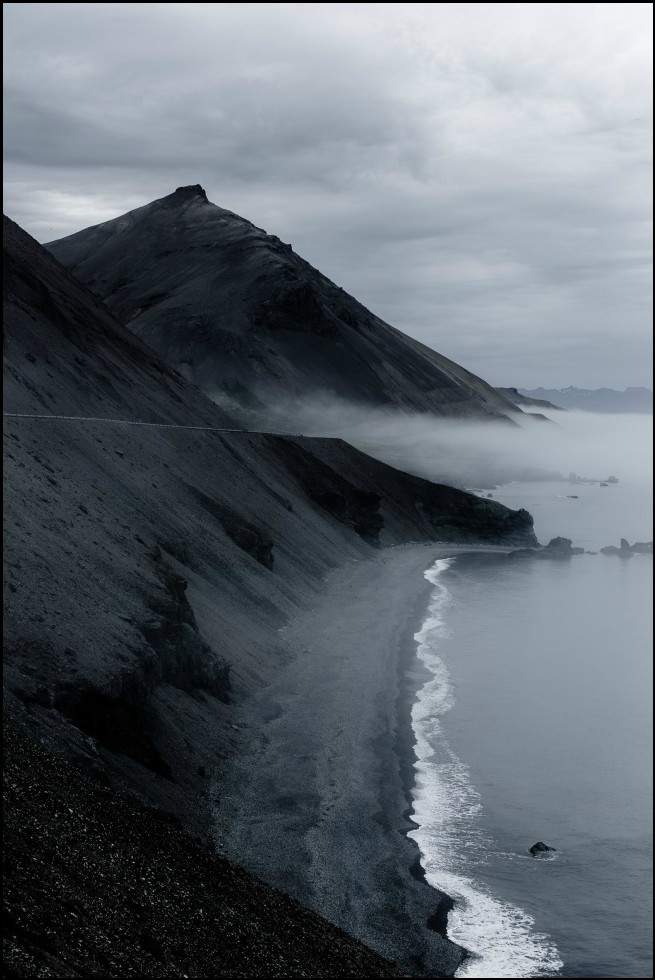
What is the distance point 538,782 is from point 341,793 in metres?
6.75

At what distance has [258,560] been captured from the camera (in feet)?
181

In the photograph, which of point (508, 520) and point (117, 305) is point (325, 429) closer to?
point (508, 520)

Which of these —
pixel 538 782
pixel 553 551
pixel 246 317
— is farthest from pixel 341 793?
pixel 246 317

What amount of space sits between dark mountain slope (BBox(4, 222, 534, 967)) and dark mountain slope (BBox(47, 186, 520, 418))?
51030mm

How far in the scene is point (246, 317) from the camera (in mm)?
148750

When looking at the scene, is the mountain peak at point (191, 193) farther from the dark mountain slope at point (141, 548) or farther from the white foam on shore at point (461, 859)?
the white foam on shore at point (461, 859)

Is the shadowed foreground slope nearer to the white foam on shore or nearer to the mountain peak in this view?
the white foam on shore

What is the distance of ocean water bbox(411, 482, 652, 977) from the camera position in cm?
2388

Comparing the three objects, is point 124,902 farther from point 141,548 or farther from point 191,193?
point 191,193

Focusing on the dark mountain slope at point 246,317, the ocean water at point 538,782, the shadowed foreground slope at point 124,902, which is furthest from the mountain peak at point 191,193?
the shadowed foreground slope at point 124,902

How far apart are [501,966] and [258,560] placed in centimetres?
3432

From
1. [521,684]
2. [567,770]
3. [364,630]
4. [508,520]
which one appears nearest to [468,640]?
[364,630]

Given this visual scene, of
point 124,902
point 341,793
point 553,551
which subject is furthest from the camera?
point 553,551

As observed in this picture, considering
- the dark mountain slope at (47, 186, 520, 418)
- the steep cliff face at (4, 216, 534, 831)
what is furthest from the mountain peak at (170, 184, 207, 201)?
→ the steep cliff face at (4, 216, 534, 831)
